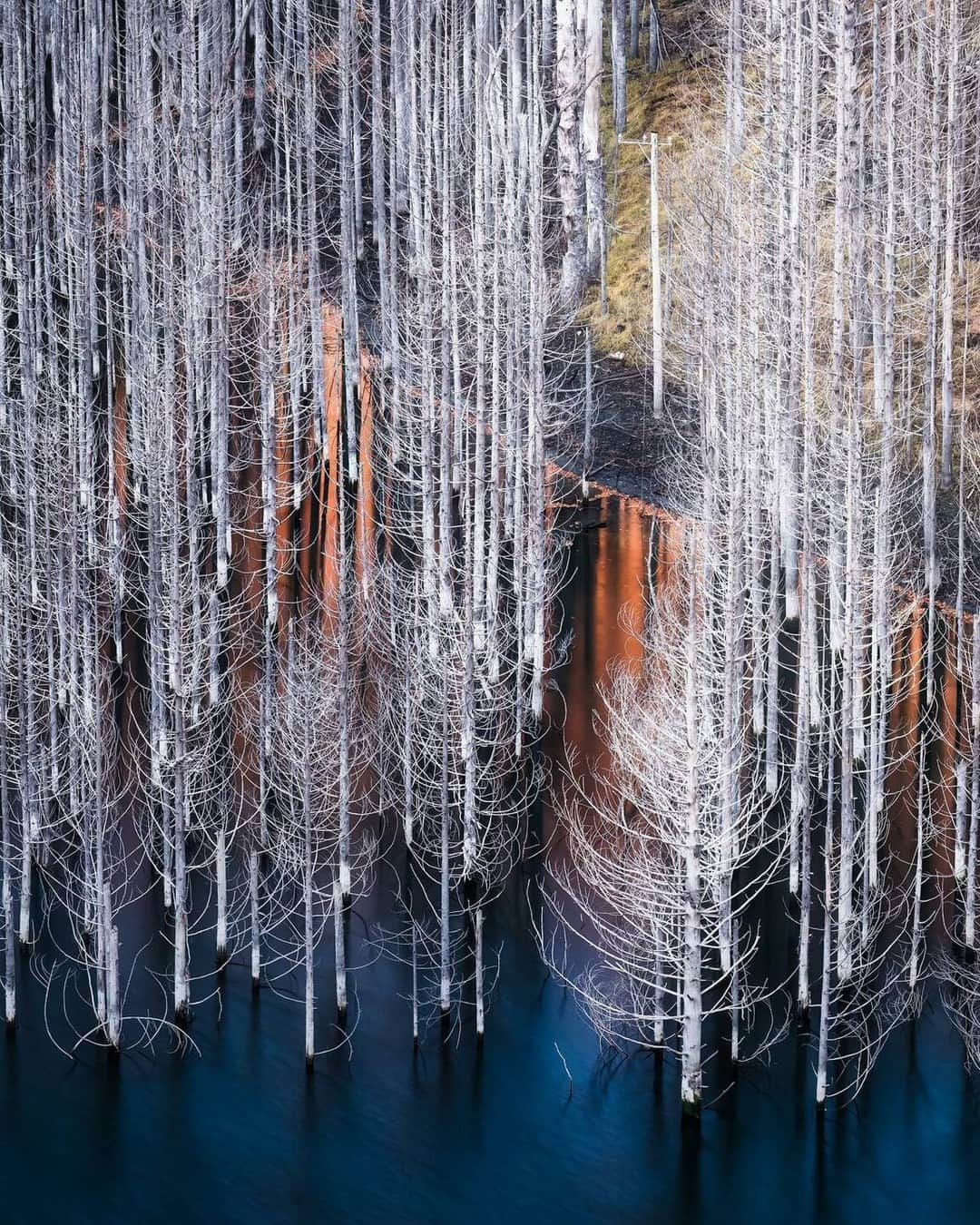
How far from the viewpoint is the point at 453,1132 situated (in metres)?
15.1

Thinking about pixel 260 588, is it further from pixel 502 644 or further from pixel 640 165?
pixel 640 165

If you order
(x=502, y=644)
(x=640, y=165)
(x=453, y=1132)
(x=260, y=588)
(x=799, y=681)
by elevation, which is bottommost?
(x=453, y=1132)

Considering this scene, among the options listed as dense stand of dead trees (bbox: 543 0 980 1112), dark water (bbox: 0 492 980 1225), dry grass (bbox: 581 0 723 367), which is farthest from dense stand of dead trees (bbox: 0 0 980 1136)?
dry grass (bbox: 581 0 723 367)

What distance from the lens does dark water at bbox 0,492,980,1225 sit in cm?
1427

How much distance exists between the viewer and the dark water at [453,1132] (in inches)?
562

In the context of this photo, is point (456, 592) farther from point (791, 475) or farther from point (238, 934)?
point (238, 934)

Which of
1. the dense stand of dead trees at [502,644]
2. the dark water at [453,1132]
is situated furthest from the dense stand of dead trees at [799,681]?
the dark water at [453,1132]

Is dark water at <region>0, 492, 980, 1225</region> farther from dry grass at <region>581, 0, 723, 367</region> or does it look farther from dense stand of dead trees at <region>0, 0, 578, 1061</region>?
dry grass at <region>581, 0, 723, 367</region>

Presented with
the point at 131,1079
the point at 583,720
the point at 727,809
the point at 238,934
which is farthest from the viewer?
the point at 583,720

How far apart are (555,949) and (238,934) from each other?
3.60 meters

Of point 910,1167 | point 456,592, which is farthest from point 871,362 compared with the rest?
point 910,1167

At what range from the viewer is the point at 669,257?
3431 centimetres

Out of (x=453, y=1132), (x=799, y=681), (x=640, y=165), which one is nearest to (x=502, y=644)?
(x=799, y=681)

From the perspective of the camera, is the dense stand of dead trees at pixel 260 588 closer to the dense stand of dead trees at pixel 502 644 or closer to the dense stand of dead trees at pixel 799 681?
the dense stand of dead trees at pixel 502 644
